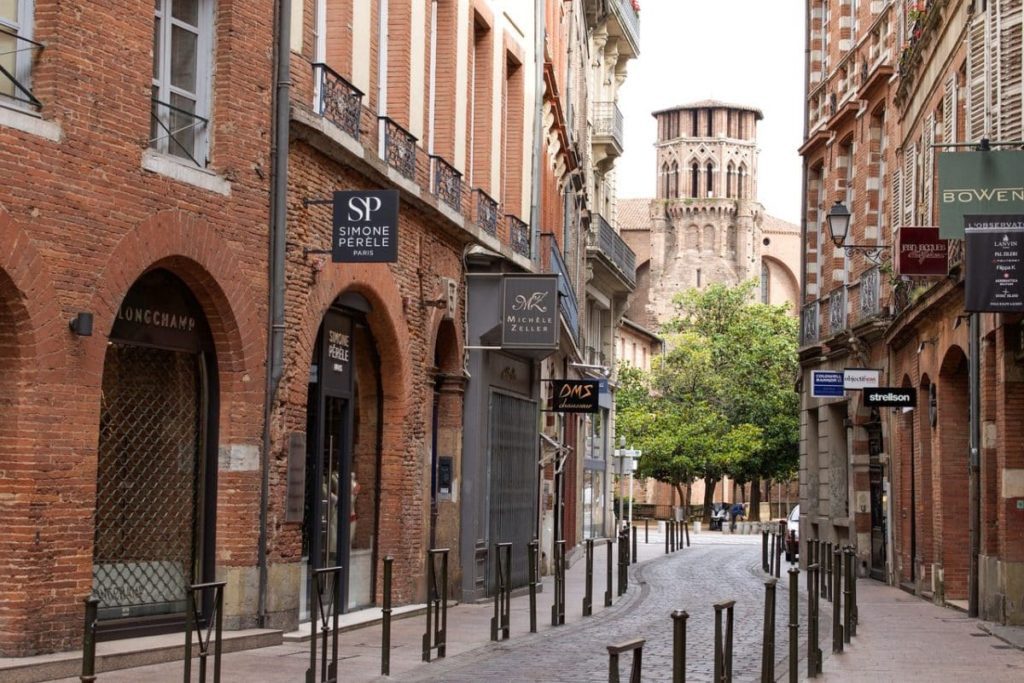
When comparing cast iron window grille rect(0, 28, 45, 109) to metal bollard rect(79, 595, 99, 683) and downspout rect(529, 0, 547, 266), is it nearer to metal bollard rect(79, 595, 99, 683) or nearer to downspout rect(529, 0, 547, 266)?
metal bollard rect(79, 595, 99, 683)

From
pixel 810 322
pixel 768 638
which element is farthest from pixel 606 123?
pixel 768 638

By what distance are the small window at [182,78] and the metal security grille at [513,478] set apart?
894 centimetres

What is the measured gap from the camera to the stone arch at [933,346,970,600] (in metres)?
24.4

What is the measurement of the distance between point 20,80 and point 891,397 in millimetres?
15317

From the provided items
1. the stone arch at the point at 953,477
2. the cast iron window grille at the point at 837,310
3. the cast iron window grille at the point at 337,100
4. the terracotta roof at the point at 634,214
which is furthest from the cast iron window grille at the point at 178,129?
the terracotta roof at the point at 634,214

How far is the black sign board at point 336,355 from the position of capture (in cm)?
1759

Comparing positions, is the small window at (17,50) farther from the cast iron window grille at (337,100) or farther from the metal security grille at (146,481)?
the cast iron window grille at (337,100)

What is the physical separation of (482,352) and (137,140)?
381 inches

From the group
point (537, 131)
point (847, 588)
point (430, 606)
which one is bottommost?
point (430, 606)

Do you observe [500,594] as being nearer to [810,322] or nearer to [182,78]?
[182,78]

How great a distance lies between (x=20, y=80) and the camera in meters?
12.4

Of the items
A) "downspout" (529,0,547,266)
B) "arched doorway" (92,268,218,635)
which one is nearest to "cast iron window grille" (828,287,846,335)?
"downspout" (529,0,547,266)

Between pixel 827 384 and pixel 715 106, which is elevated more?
pixel 715 106

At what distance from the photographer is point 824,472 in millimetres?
35031
